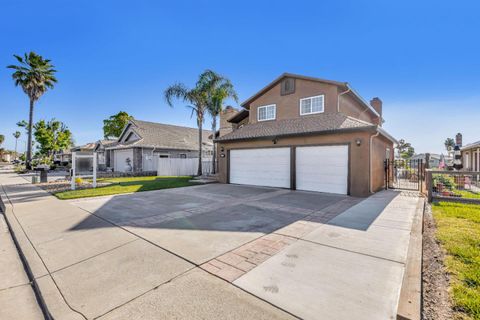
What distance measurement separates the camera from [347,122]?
10945mm

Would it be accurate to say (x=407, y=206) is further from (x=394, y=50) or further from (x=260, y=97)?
(x=260, y=97)

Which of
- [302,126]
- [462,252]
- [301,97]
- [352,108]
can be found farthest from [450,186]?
[462,252]

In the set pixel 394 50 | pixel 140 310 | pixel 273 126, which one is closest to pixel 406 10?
pixel 394 50

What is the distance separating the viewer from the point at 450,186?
36.8ft

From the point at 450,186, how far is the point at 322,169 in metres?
6.65

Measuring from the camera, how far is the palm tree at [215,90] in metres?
18.2

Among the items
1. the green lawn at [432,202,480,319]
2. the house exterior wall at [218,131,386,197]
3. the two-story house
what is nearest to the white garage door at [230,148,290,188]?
the two-story house

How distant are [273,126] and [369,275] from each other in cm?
1148

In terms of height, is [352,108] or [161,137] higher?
[352,108]

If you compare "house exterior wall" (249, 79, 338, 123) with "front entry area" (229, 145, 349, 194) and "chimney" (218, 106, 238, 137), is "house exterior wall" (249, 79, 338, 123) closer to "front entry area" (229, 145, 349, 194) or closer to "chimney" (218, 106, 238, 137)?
"front entry area" (229, 145, 349, 194)

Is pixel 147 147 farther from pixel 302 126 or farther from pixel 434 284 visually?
pixel 434 284

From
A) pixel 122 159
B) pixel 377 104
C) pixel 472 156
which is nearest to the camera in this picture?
pixel 377 104

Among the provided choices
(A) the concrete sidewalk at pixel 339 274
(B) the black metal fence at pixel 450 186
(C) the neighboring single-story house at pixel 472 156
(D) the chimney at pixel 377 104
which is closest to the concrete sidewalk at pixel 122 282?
(A) the concrete sidewalk at pixel 339 274

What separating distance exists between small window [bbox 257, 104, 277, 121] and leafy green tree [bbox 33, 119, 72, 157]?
122 feet
